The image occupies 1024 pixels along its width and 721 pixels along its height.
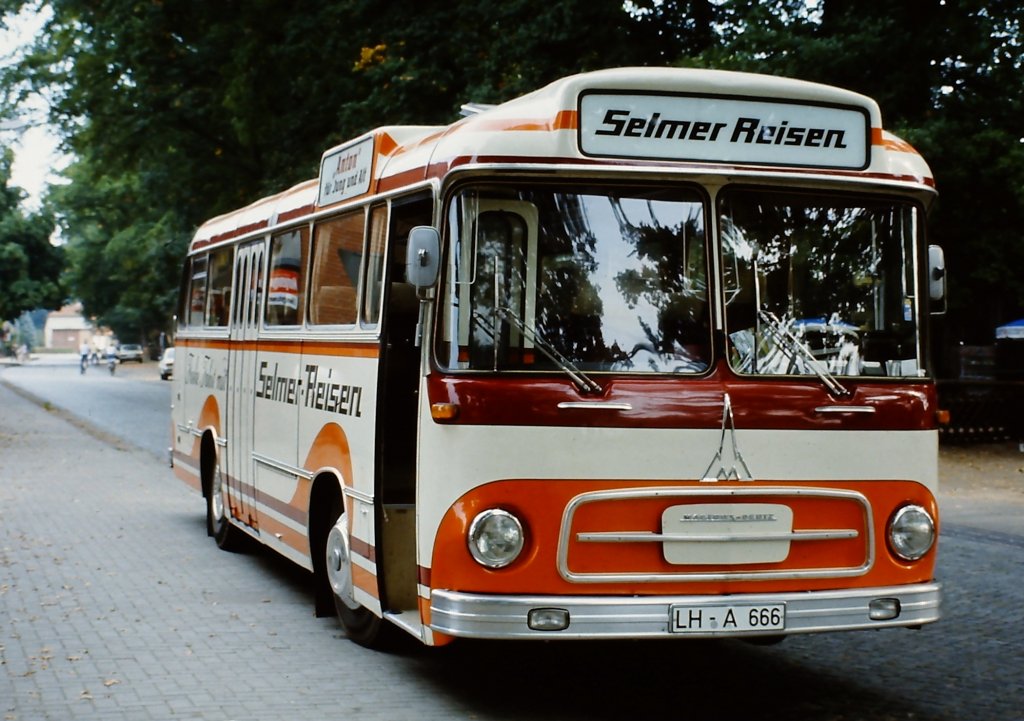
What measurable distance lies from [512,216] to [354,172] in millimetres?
2277

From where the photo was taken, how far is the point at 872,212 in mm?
7344

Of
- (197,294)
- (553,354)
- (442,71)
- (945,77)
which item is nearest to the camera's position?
(553,354)

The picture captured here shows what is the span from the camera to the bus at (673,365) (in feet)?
22.1

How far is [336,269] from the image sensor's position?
923cm

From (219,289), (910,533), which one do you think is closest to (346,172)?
(910,533)

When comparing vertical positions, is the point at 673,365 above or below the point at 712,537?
above

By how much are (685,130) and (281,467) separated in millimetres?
4378

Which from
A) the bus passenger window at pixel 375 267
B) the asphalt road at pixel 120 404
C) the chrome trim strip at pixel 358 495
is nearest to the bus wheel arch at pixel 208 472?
the chrome trim strip at pixel 358 495

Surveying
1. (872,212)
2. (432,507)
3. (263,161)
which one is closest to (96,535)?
(432,507)

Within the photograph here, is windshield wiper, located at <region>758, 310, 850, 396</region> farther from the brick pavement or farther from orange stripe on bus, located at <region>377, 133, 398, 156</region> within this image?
orange stripe on bus, located at <region>377, 133, 398, 156</region>

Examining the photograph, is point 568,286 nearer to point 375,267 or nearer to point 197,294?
point 375,267

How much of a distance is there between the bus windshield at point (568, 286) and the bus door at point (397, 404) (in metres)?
0.86

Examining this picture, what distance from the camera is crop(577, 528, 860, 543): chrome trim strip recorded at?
265 inches

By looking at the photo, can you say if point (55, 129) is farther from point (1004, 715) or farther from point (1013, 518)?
point (1004, 715)
